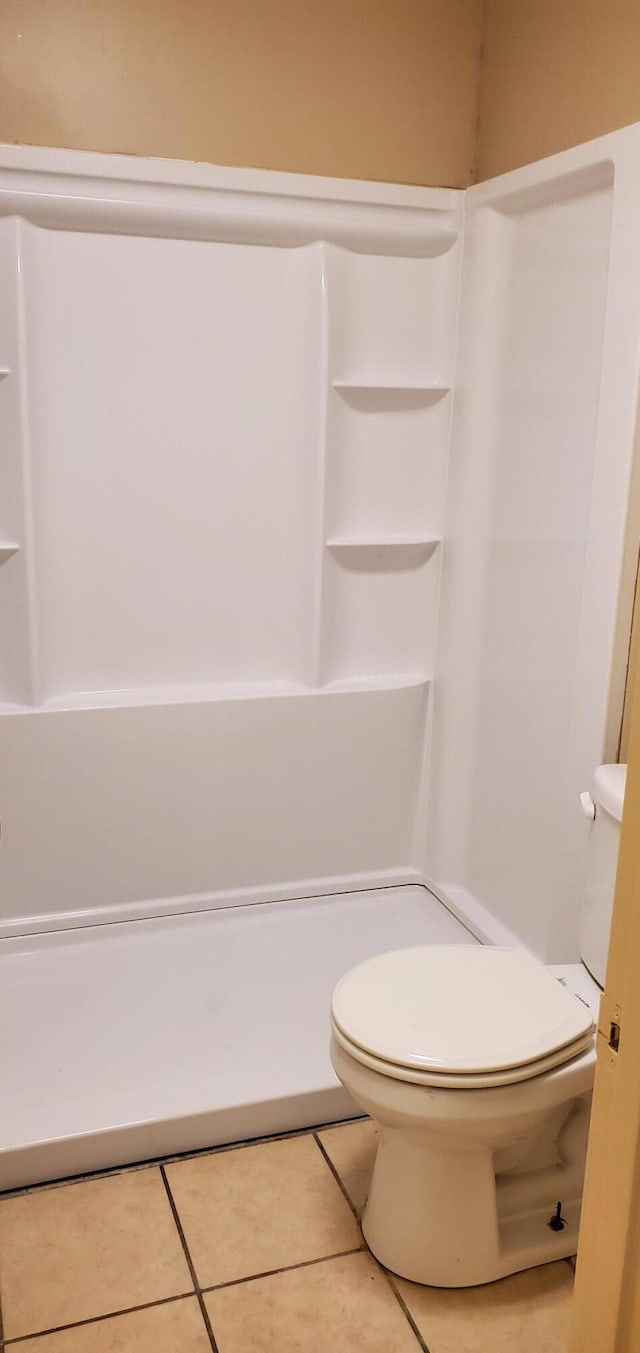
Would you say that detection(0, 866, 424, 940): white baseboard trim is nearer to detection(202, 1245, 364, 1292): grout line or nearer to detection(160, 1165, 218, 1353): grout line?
detection(160, 1165, 218, 1353): grout line

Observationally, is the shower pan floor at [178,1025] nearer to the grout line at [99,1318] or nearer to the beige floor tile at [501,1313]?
the grout line at [99,1318]

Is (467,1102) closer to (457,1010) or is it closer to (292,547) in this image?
(457,1010)

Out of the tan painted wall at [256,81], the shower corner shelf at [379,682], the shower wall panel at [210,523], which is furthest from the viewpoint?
the shower corner shelf at [379,682]

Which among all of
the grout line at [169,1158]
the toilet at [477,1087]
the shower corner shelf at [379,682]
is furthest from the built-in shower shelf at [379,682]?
the grout line at [169,1158]

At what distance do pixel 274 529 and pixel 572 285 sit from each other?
2.72 ft

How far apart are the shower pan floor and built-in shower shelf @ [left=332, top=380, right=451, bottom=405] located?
120cm

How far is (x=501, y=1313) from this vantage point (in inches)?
62.8

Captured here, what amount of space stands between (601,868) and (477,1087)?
1.44ft

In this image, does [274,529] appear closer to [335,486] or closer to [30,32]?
[335,486]

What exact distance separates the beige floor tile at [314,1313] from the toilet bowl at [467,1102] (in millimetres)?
59

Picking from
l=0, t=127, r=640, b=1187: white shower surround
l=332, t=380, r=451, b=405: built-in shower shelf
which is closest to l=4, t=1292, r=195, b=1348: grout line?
l=0, t=127, r=640, b=1187: white shower surround

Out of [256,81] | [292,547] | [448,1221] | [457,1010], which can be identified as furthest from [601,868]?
[256,81]

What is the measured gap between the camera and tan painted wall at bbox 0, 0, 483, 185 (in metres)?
2.11

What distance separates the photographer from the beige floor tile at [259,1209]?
1.67m
